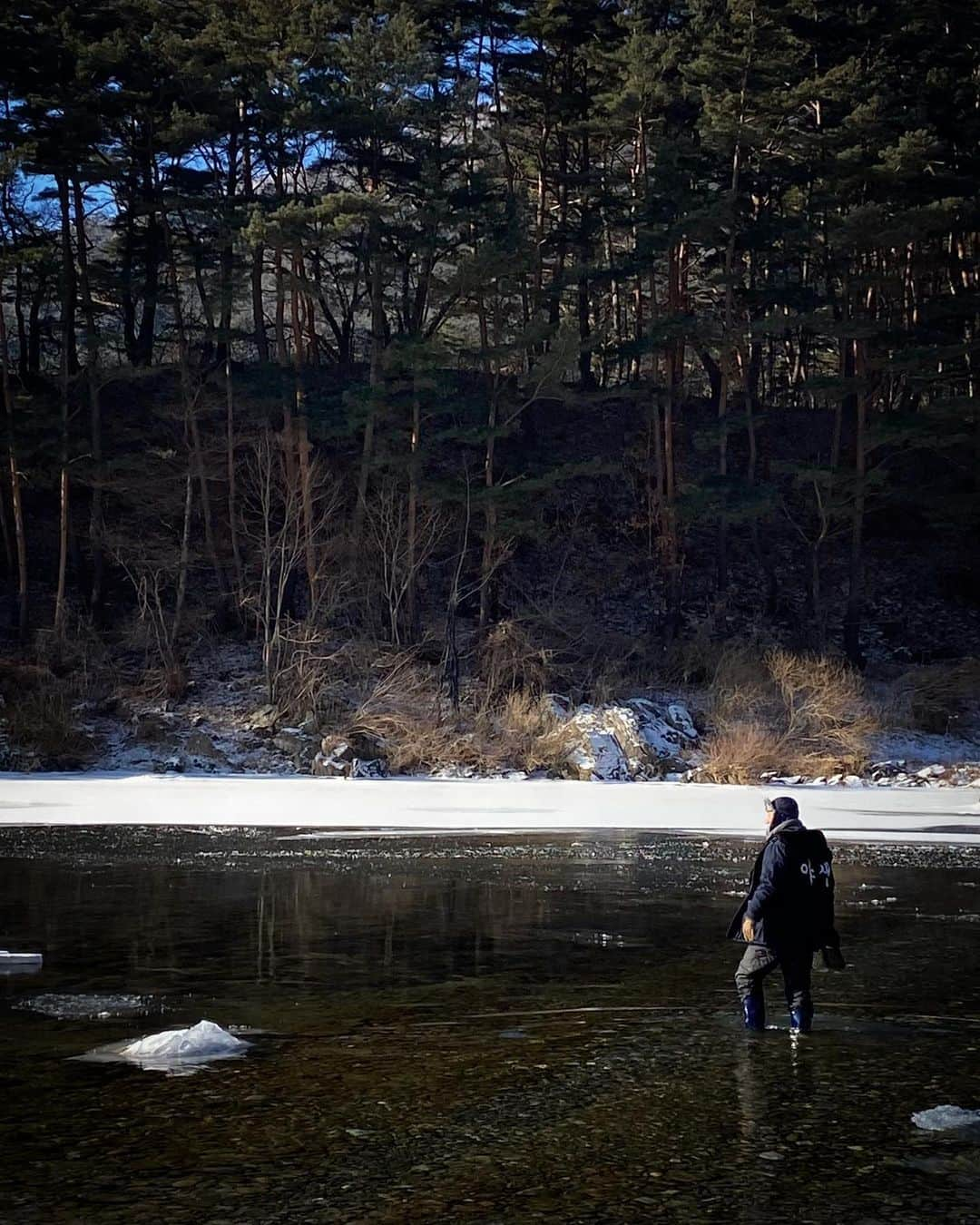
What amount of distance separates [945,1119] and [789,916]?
206 centimetres

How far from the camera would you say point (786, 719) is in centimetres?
3406

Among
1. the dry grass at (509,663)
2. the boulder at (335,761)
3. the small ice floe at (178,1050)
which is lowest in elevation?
the small ice floe at (178,1050)

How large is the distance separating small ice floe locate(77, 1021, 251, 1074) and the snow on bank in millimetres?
14430

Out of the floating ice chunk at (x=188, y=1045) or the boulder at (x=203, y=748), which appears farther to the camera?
the boulder at (x=203, y=748)

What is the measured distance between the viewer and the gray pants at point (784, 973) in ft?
30.8

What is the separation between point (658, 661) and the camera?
40.5 metres

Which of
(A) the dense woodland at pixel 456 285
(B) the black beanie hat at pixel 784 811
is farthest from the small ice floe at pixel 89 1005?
(A) the dense woodland at pixel 456 285

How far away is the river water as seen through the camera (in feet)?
21.1

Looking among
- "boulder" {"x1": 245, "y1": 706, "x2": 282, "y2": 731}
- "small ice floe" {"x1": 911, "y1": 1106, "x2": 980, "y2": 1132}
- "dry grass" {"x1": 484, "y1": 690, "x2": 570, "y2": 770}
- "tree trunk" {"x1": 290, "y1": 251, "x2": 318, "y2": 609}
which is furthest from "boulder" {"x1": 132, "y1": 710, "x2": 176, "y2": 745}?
"small ice floe" {"x1": 911, "y1": 1106, "x2": 980, "y2": 1132}

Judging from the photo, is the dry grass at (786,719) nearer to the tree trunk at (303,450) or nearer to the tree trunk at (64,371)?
the tree trunk at (303,450)

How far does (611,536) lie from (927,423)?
1247cm

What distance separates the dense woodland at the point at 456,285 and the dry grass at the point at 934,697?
3866 mm

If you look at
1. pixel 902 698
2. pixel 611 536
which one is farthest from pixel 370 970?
pixel 611 536

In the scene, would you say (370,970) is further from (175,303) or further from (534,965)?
(175,303)
